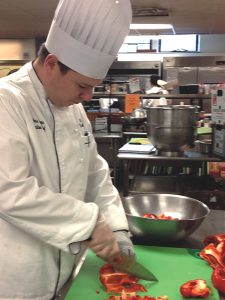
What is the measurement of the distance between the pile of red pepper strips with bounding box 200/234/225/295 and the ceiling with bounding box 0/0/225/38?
15.0 ft

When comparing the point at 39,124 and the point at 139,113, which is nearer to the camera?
the point at 39,124

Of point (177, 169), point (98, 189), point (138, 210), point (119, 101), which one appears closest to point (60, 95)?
point (98, 189)

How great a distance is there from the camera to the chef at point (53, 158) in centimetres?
94

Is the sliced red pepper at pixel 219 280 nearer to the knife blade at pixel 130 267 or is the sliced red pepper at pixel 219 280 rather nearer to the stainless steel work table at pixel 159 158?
the knife blade at pixel 130 267

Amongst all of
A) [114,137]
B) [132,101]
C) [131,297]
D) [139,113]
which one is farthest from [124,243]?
[114,137]

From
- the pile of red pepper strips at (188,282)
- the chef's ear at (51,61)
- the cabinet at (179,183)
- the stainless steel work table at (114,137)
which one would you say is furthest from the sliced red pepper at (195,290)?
the stainless steel work table at (114,137)

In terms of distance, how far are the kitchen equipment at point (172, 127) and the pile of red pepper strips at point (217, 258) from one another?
1029mm

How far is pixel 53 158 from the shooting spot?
107cm

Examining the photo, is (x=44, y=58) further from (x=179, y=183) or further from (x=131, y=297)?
(x=179, y=183)

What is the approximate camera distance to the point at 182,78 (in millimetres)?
7086

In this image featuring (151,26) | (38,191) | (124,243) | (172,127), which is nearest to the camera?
(38,191)

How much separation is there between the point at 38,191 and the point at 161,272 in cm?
50

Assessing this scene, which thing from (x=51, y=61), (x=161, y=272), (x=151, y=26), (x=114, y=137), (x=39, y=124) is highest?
(x=151, y=26)

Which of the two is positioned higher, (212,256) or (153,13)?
(153,13)
